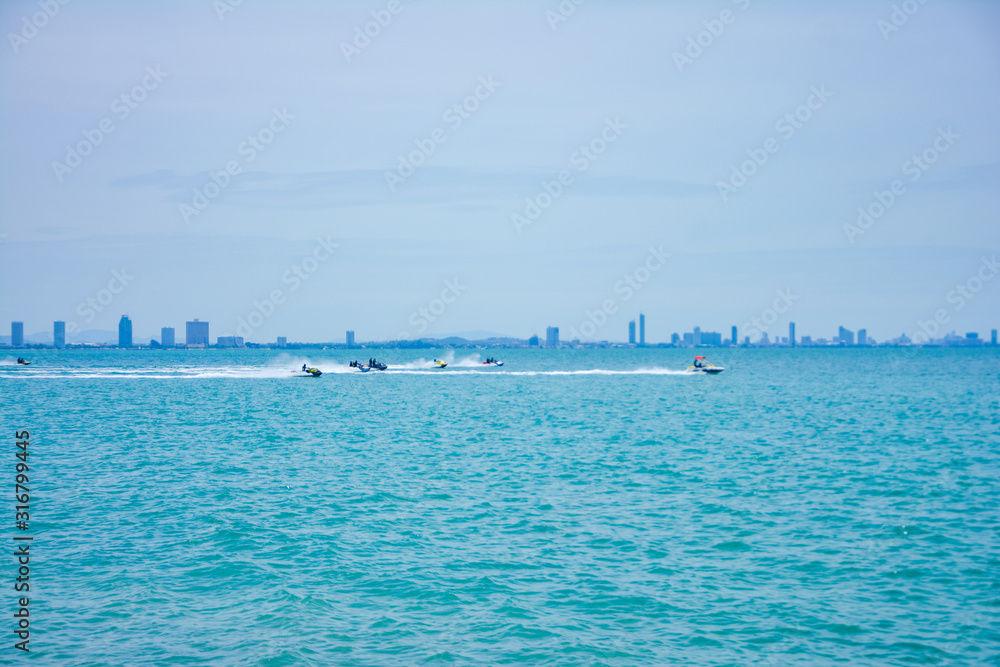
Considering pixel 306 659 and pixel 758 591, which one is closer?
pixel 306 659

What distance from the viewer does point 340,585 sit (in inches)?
717

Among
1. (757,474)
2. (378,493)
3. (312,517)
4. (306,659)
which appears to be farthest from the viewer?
(757,474)

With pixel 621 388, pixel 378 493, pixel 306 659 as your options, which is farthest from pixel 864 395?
pixel 306 659

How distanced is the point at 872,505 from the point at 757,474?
6683 millimetres

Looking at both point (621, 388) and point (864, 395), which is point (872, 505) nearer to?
point (864, 395)

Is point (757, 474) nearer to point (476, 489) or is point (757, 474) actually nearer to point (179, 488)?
point (476, 489)

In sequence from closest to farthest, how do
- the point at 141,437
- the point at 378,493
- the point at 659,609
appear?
the point at 659,609 < the point at 378,493 < the point at 141,437

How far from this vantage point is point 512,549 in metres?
21.0

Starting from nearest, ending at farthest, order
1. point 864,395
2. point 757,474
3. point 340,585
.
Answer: point 340,585
point 757,474
point 864,395

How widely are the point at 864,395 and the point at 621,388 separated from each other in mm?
26429

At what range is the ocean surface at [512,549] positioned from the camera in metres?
15.0

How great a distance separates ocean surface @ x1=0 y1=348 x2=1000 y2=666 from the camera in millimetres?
15031

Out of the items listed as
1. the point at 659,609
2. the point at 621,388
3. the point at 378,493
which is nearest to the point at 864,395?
the point at 621,388

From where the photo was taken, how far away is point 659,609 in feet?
54.3
